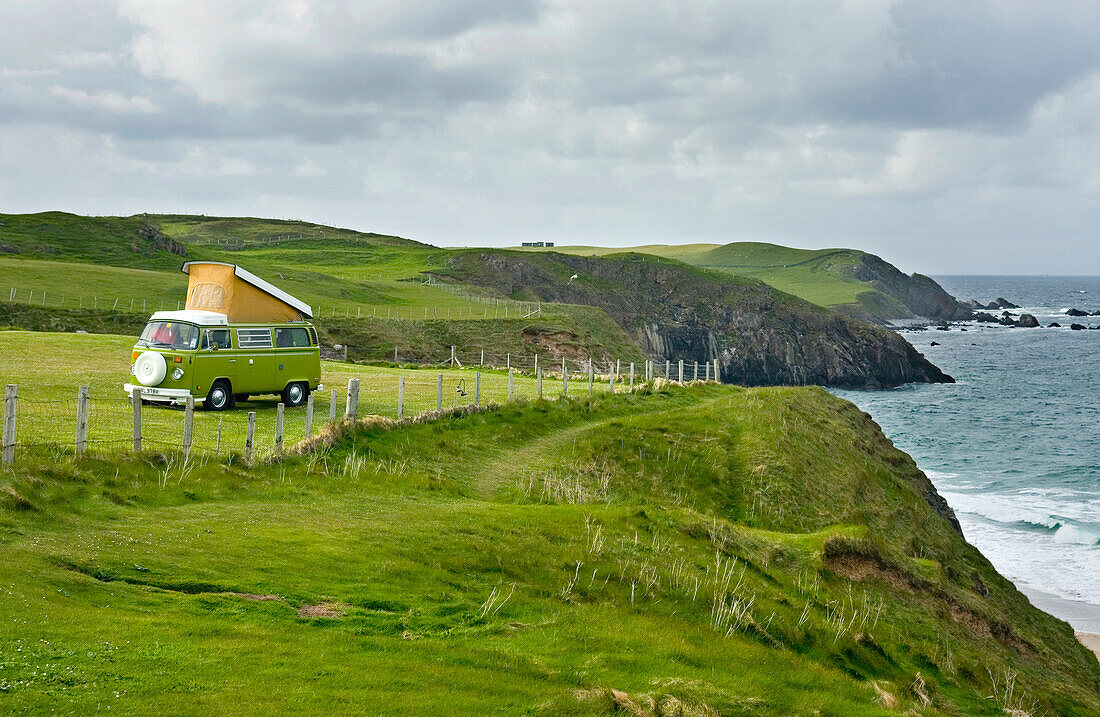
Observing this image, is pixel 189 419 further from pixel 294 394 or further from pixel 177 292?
pixel 177 292

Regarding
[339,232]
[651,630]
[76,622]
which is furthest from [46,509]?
[339,232]

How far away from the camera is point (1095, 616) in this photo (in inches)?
1330

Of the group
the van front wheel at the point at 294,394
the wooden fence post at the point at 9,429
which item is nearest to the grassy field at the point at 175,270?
the van front wheel at the point at 294,394

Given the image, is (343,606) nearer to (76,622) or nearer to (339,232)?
(76,622)

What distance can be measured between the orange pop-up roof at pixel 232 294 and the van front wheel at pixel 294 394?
2.29 meters

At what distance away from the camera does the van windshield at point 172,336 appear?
2567 centimetres

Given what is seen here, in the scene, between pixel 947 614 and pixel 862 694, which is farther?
pixel 947 614

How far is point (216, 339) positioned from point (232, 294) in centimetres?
247

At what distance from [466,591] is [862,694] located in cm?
568

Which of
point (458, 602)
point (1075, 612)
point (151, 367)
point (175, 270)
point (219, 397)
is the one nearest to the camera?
point (458, 602)

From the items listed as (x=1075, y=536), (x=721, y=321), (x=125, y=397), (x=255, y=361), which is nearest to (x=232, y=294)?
(x=255, y=361)

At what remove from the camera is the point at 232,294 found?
28188 mm

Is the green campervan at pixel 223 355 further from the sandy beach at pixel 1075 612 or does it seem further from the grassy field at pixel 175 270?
the grassy field at pixel 175 270

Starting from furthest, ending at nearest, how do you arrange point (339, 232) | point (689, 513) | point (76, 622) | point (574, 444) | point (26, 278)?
point (339, 232)
point (26, 278)
point (574, 444)
point (689, 513)
point (76, 622)
